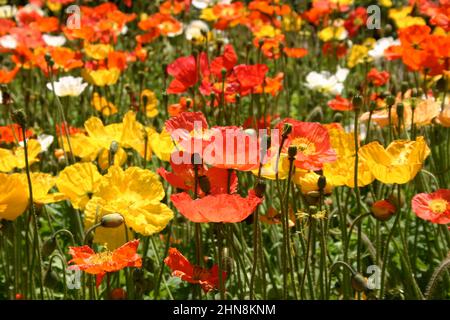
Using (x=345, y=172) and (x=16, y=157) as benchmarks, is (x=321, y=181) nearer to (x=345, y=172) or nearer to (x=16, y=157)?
(x=345, y=172)

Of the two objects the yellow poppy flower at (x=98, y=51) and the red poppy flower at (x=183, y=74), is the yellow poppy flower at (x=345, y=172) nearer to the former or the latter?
the red poppy flower at (x=183, y=74)

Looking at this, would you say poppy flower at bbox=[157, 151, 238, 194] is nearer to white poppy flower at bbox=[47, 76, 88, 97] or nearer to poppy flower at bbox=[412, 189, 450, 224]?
poppy flower at bbox=[412, 189, 450, 224]

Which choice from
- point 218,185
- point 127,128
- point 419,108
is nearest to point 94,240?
point 218,185

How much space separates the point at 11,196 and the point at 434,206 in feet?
3.03

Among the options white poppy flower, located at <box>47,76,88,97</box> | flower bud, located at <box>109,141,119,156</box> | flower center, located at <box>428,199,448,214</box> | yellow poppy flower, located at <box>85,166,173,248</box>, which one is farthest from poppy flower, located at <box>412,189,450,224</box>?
white poppy flower, located at <box>47,76,88,97</box>

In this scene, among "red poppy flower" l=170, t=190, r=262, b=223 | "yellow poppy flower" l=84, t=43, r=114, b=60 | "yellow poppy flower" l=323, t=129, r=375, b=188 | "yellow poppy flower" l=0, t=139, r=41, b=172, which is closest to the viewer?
"red poppy flower" l=170, t=190, r=262, b=223

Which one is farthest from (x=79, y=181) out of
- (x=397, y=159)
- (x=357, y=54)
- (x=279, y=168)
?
(x=357, y=54)

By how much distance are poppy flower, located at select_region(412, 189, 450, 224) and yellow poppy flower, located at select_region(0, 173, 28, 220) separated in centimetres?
86

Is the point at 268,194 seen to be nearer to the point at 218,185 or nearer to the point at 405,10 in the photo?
the point at 218,185

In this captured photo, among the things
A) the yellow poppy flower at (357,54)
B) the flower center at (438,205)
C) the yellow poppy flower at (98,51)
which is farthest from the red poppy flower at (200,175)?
the yellow poppy flower at (357,54)

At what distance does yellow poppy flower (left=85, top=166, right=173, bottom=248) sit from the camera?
60.5 inches

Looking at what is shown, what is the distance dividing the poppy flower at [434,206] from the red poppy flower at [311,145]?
0.22m
